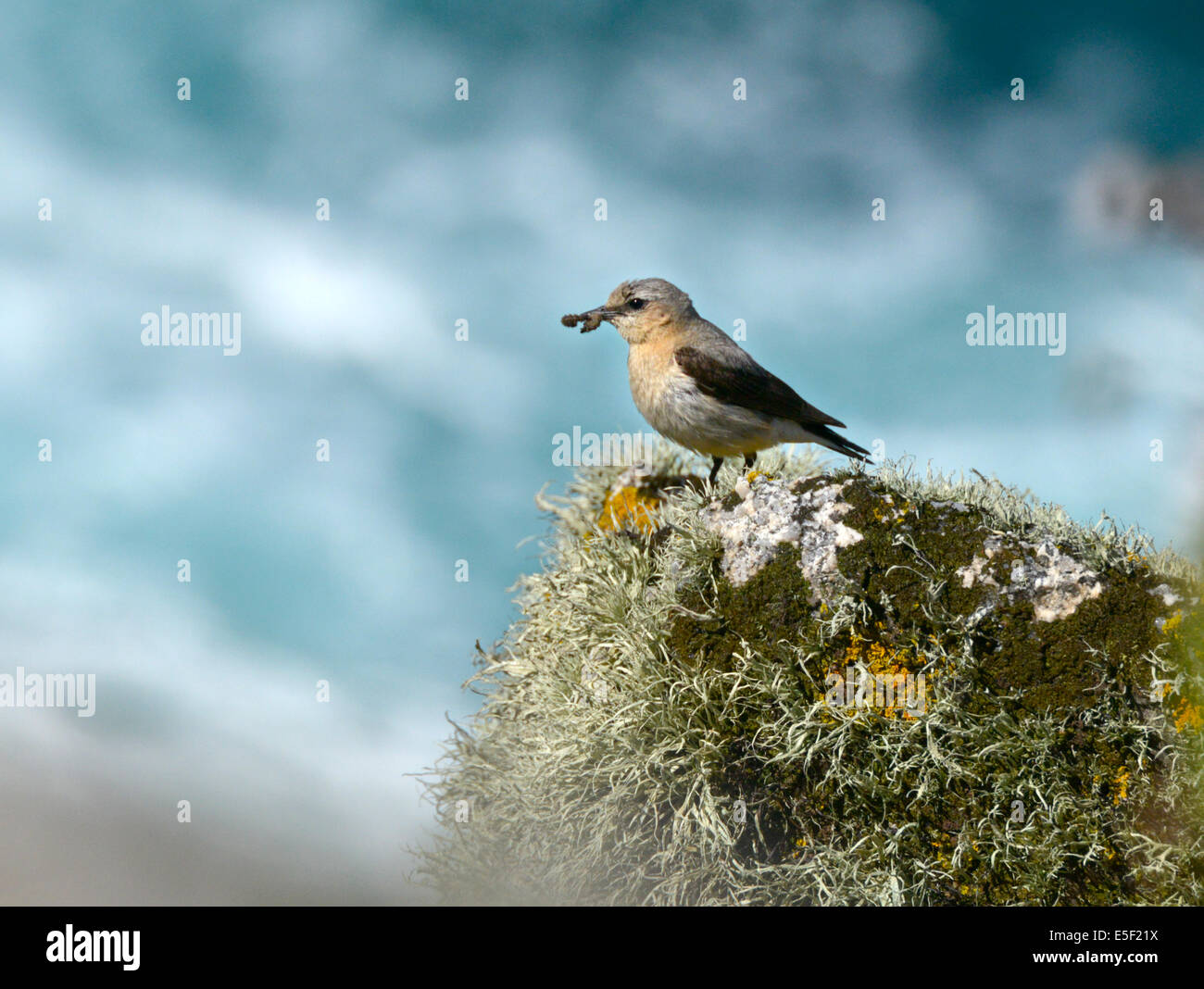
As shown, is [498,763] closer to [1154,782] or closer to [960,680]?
[960,680]

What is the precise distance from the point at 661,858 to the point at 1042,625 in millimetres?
1988

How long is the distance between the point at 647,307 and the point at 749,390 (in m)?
1.01

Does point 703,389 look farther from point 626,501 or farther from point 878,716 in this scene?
point 878,716

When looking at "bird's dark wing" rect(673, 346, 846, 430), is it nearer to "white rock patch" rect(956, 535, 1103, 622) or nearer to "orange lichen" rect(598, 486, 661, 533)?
"orange lichen" rect(598, 486, 661, 533)

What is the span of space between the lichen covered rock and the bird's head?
200 cm

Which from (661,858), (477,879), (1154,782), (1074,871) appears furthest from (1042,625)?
(477,879)

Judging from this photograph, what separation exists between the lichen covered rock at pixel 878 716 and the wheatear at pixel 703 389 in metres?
1.21

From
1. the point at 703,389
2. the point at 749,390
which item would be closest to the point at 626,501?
the point at 703,389

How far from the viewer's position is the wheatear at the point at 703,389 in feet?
18.6

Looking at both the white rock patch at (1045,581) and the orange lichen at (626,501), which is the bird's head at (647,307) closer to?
the orange lichen at (626,501)

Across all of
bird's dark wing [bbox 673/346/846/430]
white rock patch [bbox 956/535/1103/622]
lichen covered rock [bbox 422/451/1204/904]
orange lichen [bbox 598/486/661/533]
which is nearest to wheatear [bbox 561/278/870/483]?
bird's dark wing [bbox 673/346/846/430]

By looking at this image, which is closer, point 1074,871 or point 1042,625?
point 1074,871

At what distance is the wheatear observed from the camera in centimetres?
568

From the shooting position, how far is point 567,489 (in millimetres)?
7469
